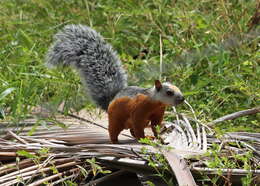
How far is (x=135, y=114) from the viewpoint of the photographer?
2.34 metres

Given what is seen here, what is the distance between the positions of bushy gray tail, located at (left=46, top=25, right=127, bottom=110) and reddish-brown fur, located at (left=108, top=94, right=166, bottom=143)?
24 centimetres

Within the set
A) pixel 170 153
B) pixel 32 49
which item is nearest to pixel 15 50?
pixel 32 49

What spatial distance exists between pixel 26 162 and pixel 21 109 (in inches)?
27.5

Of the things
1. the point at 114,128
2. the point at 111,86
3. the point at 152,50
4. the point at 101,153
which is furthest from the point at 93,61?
the point at 152,50

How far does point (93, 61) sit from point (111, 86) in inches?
6.4

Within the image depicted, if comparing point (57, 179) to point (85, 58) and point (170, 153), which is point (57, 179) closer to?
point (170, 153)

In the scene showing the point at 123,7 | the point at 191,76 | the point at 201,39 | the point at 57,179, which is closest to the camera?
the point at 57,179

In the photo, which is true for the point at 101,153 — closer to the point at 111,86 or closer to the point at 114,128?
the point at 114,128

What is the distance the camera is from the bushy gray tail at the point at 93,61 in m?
2.69

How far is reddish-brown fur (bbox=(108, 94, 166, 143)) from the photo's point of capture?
7.68 feet

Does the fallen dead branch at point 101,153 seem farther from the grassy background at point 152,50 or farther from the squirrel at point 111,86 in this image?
the grassy background at point 152,50

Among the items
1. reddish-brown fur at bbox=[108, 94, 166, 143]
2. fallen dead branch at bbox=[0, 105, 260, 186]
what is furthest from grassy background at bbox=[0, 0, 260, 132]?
reddish-brown fur at bbox=[108, 94, 166, 143]

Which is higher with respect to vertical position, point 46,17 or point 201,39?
point 46,17

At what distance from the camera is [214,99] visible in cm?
333
